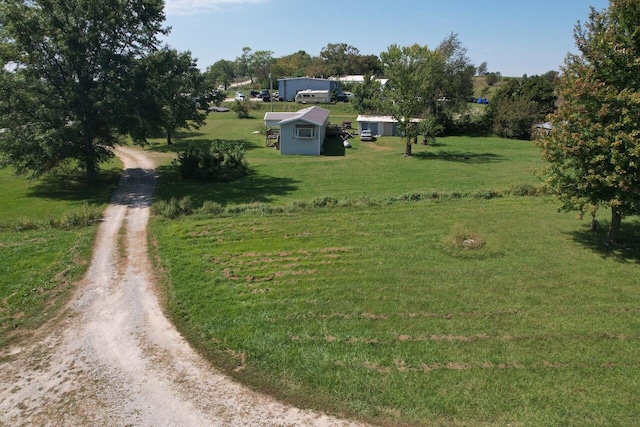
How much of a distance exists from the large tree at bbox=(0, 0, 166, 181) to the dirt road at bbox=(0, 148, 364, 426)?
1476cm

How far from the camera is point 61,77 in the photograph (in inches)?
1024

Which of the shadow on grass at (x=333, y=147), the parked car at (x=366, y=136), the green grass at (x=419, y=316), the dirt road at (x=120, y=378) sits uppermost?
the parked car at (x=366, y=136)

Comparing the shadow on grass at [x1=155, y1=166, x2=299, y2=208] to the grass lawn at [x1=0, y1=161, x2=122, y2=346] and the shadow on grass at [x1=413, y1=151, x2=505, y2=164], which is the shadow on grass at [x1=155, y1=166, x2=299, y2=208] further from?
the shadow on grass at [x1=413, y1=151, x2=505, y2=164]

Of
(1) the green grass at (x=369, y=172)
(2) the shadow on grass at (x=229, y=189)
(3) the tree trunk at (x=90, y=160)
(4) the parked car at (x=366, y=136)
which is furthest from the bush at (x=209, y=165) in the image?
(4) the parked car at (x=366, y=136)

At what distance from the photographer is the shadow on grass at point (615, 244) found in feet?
53.8

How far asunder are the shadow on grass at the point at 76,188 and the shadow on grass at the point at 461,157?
24645mm

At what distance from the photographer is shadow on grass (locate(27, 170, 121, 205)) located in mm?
25531

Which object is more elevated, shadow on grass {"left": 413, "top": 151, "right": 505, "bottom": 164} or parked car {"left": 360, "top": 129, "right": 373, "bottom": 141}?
parked car {"left": 360, "top": 129, "right": 373, "bottom": 141}

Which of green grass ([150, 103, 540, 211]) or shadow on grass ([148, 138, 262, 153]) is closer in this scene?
green grass ([150, 103, 540, 211])

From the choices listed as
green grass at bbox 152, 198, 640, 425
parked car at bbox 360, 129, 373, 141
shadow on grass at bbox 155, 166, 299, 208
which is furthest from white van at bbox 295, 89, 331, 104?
green grass at bbox 152, 198, 640, 425

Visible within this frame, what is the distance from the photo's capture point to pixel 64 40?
24578 mm

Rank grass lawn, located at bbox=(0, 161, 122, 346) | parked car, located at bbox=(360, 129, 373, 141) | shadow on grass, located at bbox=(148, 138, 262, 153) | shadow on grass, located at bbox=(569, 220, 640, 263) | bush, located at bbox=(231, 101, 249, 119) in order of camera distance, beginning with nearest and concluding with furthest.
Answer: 1. grass lawn, located at bbox=(0, 161, 122, 346)
2. shadow on grass, located at bbox=(569, 220, 640, 263)
3. shadow on grass, located at bbox=(148, 138, 262, 153)
4. parked car, located at bbox=(360, 129, 373, 141)
5. bush, located at bbox=(231, 101, 249, 119)

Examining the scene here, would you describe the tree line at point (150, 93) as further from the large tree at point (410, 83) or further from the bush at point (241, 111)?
the bush at point (241, 111)

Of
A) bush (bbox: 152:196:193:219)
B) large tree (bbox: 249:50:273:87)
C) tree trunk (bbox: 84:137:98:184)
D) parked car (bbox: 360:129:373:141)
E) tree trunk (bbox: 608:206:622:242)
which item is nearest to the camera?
tree trunk (bbox: 608:206:622:242)
